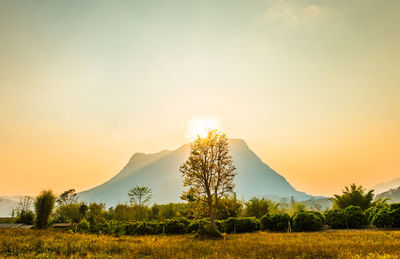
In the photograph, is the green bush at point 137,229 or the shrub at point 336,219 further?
the green bush at point 137,229

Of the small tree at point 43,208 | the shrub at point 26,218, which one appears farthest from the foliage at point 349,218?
the shrub at point 26,218

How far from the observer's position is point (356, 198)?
25438 millimetres

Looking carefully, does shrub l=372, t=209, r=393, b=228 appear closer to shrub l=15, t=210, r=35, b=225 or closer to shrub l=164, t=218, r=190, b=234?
shrub l=164, t=218, r=190, b=234

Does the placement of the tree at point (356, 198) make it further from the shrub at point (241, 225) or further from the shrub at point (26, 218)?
the shrub at point (26, 218)

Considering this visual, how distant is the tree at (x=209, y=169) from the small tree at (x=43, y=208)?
9.45 m

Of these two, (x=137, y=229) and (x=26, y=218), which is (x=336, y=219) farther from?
(x=26, y=218)

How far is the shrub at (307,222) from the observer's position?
19203mm

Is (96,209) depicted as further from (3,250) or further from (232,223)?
(3,250)

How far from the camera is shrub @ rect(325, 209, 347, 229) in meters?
19.1

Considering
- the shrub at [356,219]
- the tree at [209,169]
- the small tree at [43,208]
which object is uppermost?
the tree at [209,169]

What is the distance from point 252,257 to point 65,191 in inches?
2500

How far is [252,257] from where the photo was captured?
6.89 m

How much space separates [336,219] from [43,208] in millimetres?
23533

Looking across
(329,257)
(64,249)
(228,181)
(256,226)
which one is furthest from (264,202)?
(64,249)
